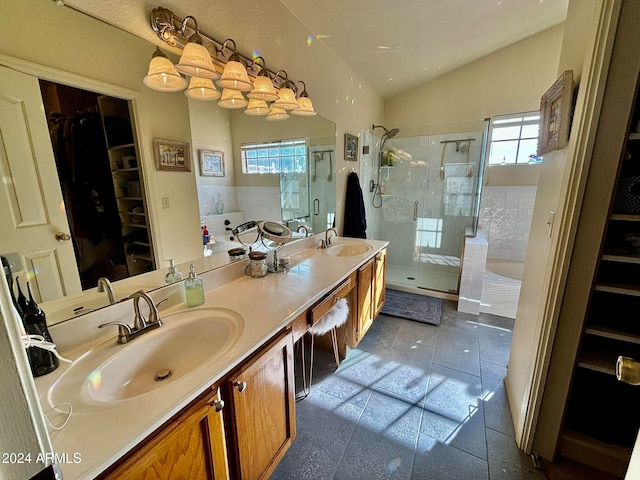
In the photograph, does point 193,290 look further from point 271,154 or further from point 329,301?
point 271,154

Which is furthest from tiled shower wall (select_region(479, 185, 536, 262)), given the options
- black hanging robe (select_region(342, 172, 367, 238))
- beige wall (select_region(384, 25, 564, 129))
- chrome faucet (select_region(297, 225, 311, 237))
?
chrome faucet (select_region(297, 225, 311, 237))

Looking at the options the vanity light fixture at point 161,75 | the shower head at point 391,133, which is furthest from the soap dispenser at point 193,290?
the shower head at point 391,133

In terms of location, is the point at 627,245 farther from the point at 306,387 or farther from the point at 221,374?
the point at 306,387

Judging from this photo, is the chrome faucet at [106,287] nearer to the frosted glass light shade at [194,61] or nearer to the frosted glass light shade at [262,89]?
the frosted glass light shade at [194,61]

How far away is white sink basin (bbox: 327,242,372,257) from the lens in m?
2.33

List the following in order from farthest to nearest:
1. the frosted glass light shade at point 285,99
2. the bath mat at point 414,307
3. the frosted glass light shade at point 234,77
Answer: the bath mat at point 414,307 → the frosted glass light shade at point 285,99 → the frosted glass light shade at point 234,77

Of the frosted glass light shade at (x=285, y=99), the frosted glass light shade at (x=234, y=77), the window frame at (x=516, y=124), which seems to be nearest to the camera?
the frosted glass light shade at (x=234, y=77)

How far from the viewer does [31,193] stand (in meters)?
0.83

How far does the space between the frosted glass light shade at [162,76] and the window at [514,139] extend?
3.46 metres

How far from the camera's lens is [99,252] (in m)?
1.02

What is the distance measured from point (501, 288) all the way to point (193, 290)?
329cm

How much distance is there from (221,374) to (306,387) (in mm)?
1179

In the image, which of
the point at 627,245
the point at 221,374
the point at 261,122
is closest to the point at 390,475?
the point at 221,374

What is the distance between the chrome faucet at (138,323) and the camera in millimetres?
954
